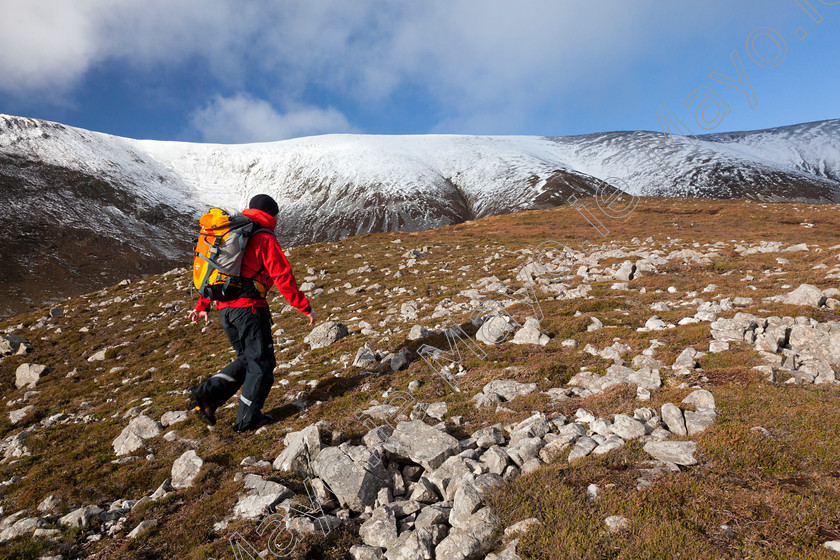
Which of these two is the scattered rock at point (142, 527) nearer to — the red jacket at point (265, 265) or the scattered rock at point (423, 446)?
the scattered rock at point (423, 446)

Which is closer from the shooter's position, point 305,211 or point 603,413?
point 603,413

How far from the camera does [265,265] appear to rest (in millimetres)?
8305

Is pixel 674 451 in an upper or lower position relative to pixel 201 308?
lower

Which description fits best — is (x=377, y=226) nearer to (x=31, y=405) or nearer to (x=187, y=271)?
(x=187, y=271)

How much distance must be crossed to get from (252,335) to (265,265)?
1.54 meters

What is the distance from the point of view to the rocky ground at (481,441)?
13.7ft

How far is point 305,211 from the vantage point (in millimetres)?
191875

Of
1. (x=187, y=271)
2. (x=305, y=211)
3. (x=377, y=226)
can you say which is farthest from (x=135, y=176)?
(x=187, y=271)

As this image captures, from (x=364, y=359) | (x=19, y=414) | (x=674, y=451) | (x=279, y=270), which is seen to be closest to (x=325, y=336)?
(x=364, y=359)

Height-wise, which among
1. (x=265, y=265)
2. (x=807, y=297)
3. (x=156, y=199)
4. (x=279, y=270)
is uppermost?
(x=156, y=199)

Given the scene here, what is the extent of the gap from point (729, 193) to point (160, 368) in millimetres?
227778

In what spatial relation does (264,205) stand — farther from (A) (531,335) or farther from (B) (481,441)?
(A) (531,335)

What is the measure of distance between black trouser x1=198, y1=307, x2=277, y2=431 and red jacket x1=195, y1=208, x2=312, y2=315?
0.62 ft

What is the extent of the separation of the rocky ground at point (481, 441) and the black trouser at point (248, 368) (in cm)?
55
